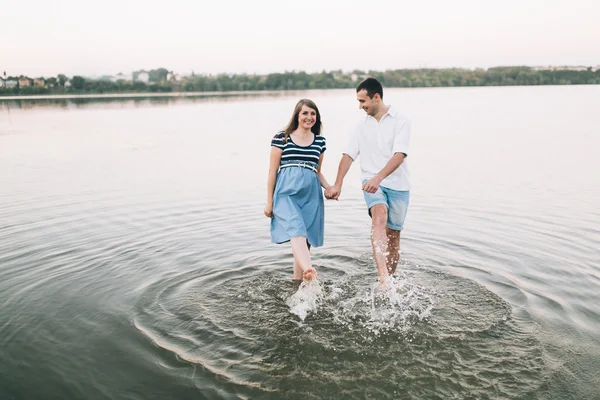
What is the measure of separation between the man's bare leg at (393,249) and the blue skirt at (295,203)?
3.54 feet

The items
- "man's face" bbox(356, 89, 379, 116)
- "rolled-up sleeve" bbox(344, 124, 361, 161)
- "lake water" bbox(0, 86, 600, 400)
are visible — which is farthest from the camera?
"rolled-up sleeve" bbox(344, 124, 361, 161)

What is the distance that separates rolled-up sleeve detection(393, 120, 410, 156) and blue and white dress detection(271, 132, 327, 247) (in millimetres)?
870

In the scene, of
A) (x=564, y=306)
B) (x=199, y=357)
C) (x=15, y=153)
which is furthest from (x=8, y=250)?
(x=15, y=153)

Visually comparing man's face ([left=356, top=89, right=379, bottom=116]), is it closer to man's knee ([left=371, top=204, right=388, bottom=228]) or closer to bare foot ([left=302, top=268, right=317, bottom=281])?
man's knee ([left=371, top=204, right=388, bottom=228])

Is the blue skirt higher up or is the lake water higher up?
the blue skirt

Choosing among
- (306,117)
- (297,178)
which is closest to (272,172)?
(297,178)

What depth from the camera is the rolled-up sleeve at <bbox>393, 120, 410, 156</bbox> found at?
18.4ft

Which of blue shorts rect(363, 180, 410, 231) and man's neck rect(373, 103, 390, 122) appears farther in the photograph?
blue shorts rect(363, 180, 410, 231)

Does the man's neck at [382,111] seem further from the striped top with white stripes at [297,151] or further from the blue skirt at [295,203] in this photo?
the blue skirt at [295,203]

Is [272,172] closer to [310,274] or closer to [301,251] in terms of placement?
[301,251]

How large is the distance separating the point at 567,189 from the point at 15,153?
1920cm

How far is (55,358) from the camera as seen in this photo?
4.62 metres

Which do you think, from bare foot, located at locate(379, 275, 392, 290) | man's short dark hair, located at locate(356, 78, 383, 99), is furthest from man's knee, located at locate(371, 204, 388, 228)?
man's short dark hair, located at locate(356, 78, 383, 99)

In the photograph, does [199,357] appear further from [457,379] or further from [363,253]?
[363,253]
